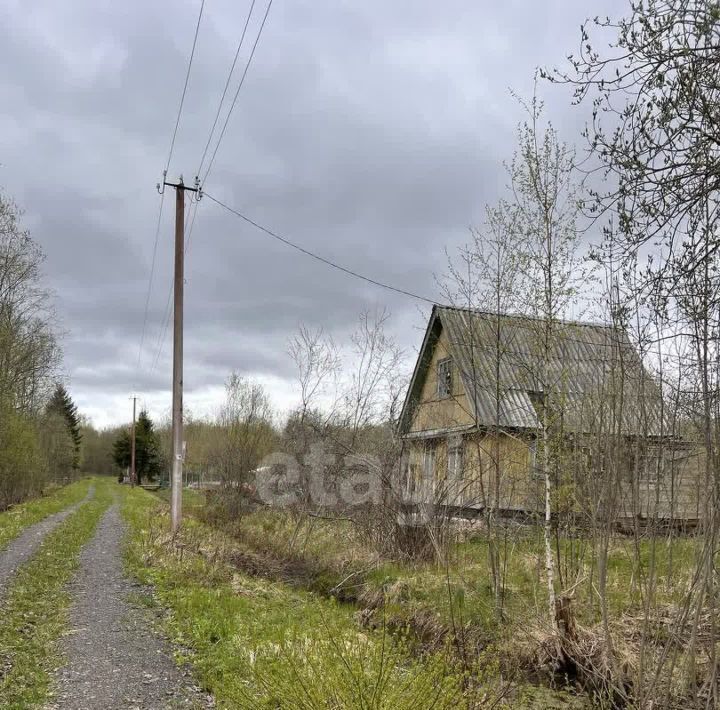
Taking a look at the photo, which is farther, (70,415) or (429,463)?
(70,415)

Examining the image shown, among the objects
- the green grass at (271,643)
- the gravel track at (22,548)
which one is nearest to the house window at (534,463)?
the green grass at (271,643)

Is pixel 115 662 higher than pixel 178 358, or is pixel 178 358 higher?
pixel 178 358

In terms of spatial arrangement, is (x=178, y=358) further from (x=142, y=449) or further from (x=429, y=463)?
(x=142, y=449)

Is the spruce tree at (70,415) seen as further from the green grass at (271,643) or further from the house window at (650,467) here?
the house window at (650,467)

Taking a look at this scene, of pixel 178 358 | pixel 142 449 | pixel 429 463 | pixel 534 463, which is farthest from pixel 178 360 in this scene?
pixel 142 449

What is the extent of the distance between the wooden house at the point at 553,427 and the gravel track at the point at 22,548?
6192mm

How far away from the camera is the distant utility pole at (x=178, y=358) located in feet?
45.6

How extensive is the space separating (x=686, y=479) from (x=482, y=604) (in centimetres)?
458

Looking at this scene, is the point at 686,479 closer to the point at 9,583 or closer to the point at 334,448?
the point at 9,583

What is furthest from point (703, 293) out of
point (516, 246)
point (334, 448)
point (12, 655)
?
point (334, 448)

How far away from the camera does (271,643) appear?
5668mm

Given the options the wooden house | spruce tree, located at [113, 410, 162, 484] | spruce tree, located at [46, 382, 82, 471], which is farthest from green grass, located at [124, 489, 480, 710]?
spruce tree, located at [113, 410, 162, 484]

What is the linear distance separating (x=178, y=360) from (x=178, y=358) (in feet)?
0.15

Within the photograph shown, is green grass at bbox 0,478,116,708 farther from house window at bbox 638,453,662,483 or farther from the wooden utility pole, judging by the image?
house window at bbox 638,453,662,483
